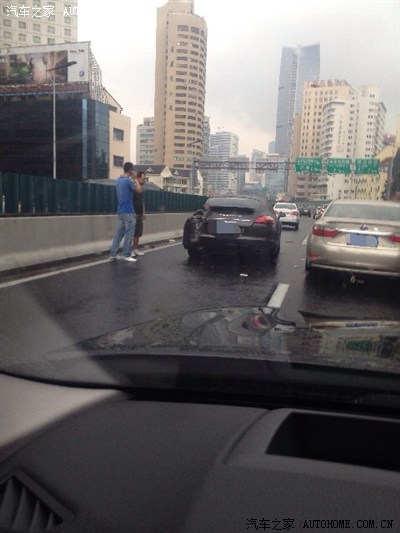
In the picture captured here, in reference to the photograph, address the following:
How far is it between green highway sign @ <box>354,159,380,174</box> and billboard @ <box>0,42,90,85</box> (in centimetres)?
2867

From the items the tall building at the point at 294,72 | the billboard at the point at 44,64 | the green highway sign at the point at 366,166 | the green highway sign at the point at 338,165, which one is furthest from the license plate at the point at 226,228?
the tall building at the point at 294,72

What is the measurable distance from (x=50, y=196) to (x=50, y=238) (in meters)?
1.04

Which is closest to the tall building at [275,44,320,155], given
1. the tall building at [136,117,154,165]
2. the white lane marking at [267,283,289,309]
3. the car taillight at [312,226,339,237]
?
the tall building at [136,117,154,165]

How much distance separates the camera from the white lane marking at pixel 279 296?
6.34 meters

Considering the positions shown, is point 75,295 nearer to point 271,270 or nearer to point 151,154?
point 271,270

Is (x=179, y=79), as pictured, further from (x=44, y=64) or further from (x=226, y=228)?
(x=226, y=228)

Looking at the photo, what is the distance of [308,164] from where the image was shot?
1902 inches

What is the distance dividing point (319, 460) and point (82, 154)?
59315 millimetres

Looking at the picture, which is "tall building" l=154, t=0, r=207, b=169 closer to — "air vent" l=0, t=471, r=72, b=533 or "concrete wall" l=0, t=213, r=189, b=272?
"concrete wall" l=0, t=213, r=189, b=272

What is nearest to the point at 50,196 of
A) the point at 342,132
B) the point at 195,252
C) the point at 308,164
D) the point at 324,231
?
the point at 195,252

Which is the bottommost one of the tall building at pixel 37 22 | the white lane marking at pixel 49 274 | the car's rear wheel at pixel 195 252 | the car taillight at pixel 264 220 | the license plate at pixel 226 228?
the white lane marking at pixel 49 274

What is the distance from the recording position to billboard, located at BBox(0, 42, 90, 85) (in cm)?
3719

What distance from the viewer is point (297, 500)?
122 cm

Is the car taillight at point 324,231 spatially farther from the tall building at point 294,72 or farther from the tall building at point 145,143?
the tall building at point 294,72
